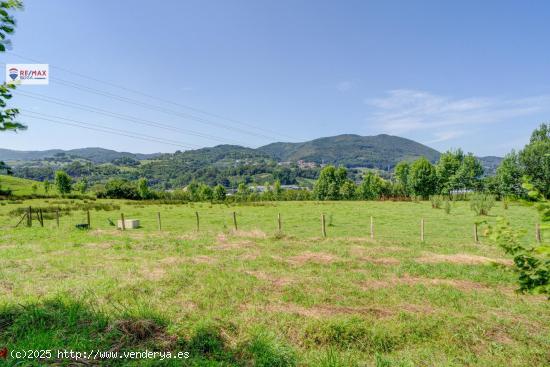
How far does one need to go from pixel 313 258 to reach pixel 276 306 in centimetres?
678

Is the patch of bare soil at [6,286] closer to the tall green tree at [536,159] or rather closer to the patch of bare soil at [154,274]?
the patch of bare soil at [154,274]

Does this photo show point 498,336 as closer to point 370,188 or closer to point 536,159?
point 536,159

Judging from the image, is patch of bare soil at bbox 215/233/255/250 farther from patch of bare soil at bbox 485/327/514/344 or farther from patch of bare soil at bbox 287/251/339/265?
patch of bare soil at bbox 485/327/514/344

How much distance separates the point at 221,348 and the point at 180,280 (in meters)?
5.35

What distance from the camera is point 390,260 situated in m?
15.1

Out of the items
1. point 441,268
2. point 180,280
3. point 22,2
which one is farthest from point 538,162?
point 22,2

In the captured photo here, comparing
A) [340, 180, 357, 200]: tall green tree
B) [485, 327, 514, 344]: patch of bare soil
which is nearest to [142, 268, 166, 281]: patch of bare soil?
[485, 327, 514, 344]: patch of bare soil

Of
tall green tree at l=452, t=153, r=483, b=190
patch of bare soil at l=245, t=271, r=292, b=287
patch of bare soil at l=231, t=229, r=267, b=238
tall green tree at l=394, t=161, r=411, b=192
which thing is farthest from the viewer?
tall green tree at l=394, t=161, r=411, b=192

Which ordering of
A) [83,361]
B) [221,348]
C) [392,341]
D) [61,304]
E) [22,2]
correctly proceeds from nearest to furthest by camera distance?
[22,2] → [83,361] → [221,348] → [392,341] → [61,304]

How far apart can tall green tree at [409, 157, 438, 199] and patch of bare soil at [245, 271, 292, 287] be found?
83211mm

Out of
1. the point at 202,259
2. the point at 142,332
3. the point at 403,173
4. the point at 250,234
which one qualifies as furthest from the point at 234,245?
the point at 403,173

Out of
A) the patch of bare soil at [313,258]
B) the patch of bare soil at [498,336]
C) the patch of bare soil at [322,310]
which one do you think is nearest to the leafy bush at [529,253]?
the patch of bare soil at [498,336]

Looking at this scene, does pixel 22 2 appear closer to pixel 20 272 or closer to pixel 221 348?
pixel 221 348

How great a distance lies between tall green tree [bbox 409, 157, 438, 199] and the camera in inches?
3332
